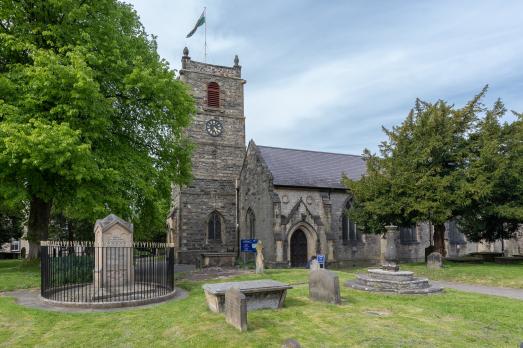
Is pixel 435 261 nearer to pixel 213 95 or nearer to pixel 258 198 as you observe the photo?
pixel 258 198

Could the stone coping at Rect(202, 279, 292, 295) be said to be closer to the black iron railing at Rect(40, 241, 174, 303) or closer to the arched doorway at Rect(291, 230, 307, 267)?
the black iron railing at Rect(40, 241, 174, 303)

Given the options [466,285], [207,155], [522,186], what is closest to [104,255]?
[466,285]

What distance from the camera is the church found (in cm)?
2569

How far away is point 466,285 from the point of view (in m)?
16.1

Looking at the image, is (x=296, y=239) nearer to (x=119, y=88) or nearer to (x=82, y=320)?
(x=119, y=88)

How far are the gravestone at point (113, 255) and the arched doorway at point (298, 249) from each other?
1424cm

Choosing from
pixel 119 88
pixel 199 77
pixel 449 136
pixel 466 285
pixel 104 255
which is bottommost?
pixel 466 285

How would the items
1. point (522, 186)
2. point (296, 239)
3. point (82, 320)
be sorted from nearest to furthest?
point (82, 320)
point (522, 186)
point (296, 239)

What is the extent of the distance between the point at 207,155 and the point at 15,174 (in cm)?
1694

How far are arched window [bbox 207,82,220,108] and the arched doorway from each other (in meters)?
12.7

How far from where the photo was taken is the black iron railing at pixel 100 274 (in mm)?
11492

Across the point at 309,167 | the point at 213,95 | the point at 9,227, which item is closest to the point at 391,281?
the point at 309,167

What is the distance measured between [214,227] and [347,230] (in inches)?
404

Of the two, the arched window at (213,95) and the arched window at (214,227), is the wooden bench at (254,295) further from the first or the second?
the arched window at (213,95)
